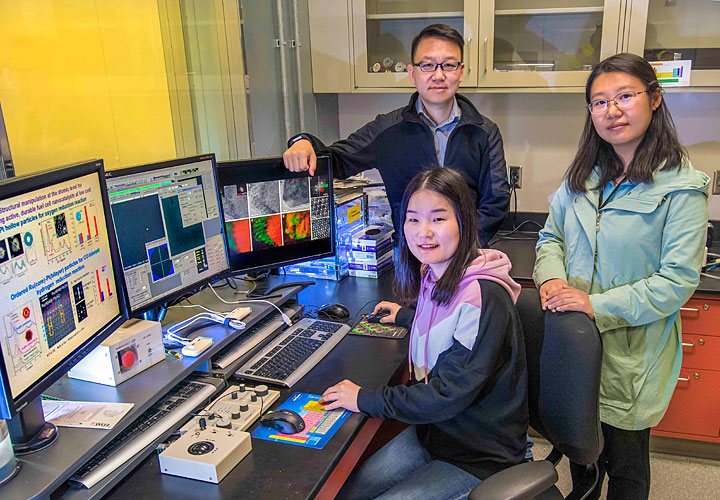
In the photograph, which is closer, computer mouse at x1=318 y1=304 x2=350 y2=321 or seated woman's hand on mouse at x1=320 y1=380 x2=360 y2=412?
seated woman's hand on mouse at x1=320 y1=380 x2=360 y2=412

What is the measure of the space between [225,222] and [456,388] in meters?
0.83

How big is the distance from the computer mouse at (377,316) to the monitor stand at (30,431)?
0.95 m

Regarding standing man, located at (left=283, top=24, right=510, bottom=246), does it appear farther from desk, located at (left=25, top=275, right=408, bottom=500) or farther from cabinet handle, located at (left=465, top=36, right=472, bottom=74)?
desk, located at (left=25, top=275, right=408, bottom=500)

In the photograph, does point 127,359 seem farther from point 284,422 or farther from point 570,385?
point 570,385

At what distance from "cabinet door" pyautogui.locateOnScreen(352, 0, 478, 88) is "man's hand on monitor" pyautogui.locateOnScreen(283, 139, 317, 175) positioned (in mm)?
927

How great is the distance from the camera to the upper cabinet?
7.55ft

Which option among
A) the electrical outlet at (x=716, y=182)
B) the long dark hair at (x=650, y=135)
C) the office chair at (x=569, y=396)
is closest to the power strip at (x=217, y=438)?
the office chair at (x=569, y=396)

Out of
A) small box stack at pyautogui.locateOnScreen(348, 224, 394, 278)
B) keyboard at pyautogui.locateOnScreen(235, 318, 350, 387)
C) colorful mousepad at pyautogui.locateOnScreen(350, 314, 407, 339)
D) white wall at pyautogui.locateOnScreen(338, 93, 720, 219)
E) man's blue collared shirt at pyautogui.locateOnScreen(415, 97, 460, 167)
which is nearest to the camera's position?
keyboard at pyautogui.locateOnScreen(235, 318, 350, 387)

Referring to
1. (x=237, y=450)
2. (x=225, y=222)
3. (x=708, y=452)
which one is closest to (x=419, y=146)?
(x=225, y=222)

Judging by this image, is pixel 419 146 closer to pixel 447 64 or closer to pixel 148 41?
pixel 447 64

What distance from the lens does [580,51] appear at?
2.43m

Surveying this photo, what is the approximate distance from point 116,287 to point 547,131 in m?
2.23

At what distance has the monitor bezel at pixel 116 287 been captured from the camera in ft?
3.14

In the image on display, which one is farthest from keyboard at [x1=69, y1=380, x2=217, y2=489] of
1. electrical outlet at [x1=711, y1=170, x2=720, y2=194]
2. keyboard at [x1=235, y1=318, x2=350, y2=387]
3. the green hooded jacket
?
electrical outlet at [x1=711, y1=170, x2=720, y2=194]
